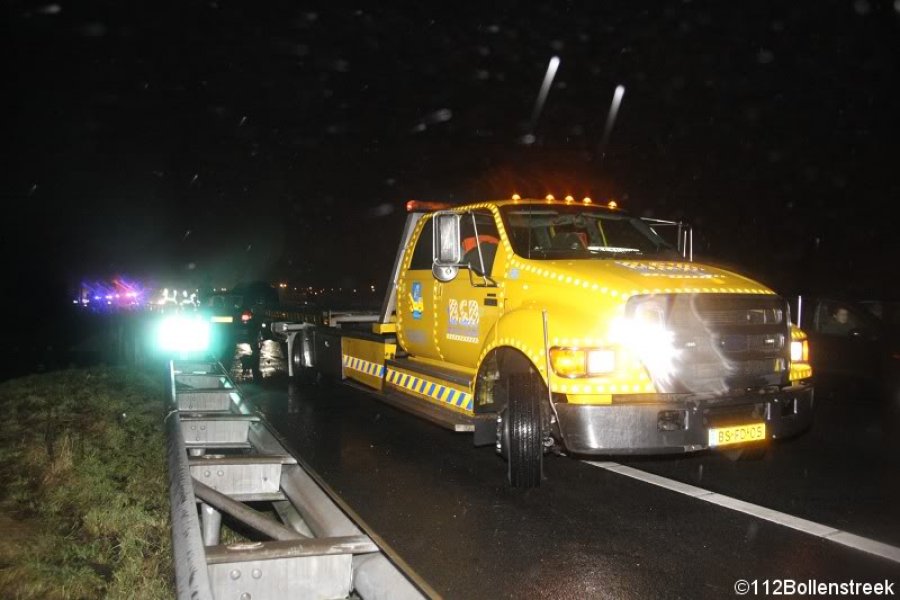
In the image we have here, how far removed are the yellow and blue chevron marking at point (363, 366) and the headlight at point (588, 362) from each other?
3374mm

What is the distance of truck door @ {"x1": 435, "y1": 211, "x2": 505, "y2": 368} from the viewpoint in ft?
21.5

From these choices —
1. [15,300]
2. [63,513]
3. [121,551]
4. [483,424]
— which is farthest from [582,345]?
[15,300]

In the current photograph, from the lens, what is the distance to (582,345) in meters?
5.22

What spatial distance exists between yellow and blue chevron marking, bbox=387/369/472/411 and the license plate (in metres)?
2.07

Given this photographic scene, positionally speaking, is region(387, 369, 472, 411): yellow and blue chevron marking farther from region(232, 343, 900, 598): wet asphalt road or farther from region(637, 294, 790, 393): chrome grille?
region(637, 294, 790, 393): chrome grille

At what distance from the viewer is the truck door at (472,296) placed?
656 cm

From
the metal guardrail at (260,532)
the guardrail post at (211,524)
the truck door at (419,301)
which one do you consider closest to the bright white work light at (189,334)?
the truck door at (419,301)

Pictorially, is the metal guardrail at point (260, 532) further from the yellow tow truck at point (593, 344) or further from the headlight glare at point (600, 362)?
the headlight glare at point (600, 362)

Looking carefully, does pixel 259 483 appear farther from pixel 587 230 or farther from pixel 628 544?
pixel 587 230

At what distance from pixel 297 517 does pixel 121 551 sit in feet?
3.58

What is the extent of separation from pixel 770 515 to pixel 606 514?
1153 millimetres

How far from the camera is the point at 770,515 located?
5316mm

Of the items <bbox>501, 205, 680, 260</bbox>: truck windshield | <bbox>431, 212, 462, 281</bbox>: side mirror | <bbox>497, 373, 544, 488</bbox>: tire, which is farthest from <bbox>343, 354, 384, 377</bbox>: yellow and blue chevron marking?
<bbox>497, 373, 544, 488</bbox>: tire

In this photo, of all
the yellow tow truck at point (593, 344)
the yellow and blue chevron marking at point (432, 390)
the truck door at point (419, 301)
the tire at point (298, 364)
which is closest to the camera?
the yellow tow truck at point (593, 344)
